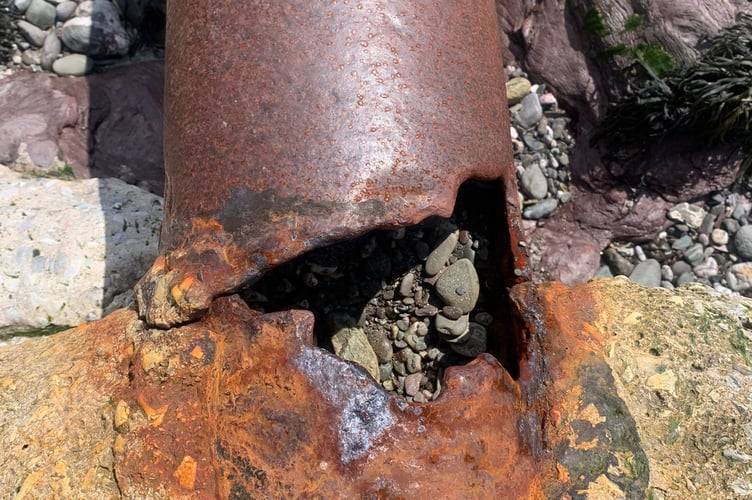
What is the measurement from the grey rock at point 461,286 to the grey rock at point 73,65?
8.73ft

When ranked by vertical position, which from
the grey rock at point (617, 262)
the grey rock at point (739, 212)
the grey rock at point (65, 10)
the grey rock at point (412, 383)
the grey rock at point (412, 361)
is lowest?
the grey rock at point (412, 383)

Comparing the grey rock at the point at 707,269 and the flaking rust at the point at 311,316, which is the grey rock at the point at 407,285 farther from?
the grey rock at the point at 707,269

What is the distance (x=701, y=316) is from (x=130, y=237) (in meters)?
2.25

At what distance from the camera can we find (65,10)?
3.59m

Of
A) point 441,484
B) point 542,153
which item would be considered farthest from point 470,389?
point 542,153

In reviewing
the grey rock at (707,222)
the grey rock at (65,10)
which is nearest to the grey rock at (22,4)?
the grey rock at (65,10)

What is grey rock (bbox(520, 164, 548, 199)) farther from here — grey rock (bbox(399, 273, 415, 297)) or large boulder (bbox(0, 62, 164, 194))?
large boulder (bbox(0, 62, 164, 194))

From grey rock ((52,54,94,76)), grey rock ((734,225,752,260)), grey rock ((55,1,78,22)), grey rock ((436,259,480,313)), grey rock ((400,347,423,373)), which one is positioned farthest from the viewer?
grey rock ((55,1,78,22))

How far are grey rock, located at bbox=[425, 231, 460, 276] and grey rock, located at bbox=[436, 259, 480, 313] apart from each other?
0.17 ft

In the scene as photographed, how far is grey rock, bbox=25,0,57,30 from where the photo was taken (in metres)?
3.62

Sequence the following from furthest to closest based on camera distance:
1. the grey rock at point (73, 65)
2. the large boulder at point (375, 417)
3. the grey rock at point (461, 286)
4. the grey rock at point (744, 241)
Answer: the grey rock at point (73, 65) < the grey rock at point (744, 241) < the grey rock at point (461, 286) < the large boulder at point (375, 417)

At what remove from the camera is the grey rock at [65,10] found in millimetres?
3592

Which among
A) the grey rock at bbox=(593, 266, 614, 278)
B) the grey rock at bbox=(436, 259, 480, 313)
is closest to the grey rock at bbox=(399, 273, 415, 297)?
the grey rock at bbox=(436, 259, 480, 313)

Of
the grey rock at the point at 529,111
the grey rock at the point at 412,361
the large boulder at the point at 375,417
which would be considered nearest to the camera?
the large boulder at the point at 375,417
